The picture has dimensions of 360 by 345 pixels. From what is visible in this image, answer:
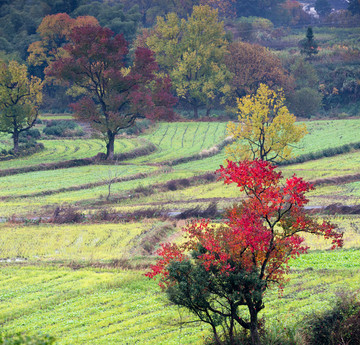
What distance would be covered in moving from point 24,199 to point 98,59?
2026cm

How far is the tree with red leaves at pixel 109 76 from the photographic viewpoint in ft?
196

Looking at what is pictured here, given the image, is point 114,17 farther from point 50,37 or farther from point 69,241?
point 69,241

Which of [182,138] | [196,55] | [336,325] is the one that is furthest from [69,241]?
[196,55]

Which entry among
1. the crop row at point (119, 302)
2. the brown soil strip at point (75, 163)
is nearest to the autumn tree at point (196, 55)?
the brown soil strip at point (75, 163)

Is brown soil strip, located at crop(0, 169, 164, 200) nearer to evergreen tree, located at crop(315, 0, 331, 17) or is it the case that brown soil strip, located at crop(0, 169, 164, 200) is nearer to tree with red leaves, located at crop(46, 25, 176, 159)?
tree with red leaves, located at crop(46, 25, 176, 159)

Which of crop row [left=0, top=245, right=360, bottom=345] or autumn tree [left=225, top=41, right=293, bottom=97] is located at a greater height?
autumn tree [left=225, top=41, right=293, bottom=97]

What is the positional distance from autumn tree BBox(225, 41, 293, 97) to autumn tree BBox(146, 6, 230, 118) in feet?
7.11

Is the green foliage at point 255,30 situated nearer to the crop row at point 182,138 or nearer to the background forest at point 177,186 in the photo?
the background forest at point 177,186

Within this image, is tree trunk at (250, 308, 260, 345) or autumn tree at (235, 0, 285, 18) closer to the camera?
tree trunk at (250, 308, 260, 345)

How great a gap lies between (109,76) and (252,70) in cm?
3940

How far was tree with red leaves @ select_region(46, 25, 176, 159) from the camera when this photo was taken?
5966cm

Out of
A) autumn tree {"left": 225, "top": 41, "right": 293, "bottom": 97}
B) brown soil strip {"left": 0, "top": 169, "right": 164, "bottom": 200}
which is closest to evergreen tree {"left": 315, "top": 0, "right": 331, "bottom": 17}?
autumn tree {"left": 225, "top": 41, "right": 293, "bottom": 97}

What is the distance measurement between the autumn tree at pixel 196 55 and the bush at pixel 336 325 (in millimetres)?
73724

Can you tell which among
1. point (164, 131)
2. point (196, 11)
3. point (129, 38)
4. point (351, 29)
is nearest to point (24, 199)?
point (164, 131)
